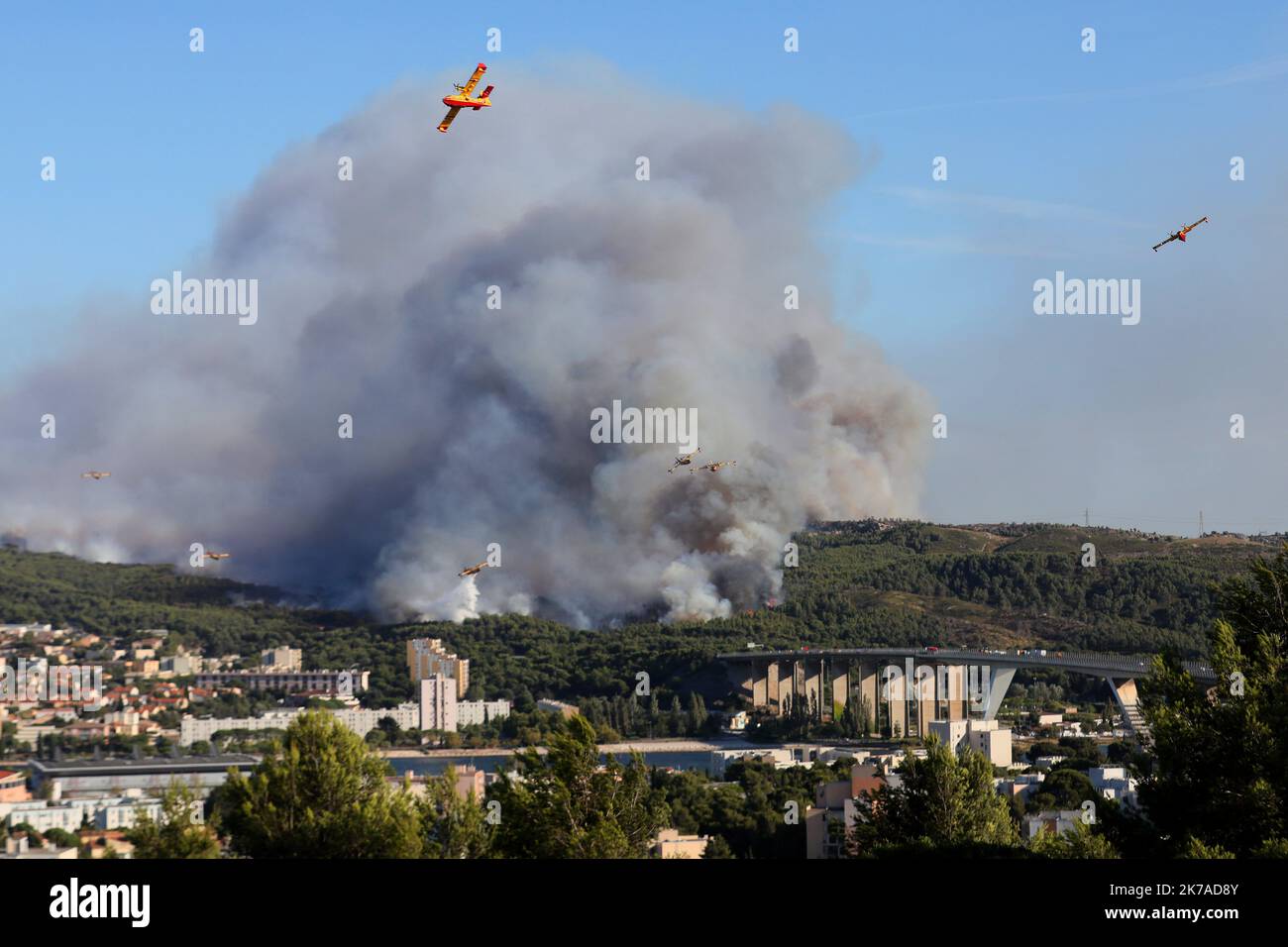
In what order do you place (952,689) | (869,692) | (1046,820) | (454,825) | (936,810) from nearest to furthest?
(454,825), (936,810), (1046,820), (952,689), (869,692)

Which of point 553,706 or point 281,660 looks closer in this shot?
point 553,706

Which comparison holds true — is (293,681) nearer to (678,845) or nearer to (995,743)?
(995,743)

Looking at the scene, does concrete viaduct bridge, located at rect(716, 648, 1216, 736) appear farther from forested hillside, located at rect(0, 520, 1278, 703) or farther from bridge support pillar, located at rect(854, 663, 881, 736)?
forested hillside, located at rect(0, 520, 1278, 703)

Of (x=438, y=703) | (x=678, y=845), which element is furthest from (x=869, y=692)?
(x=678, y=845)

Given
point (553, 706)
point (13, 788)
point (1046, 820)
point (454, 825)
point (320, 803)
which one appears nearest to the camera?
point (320, 803)

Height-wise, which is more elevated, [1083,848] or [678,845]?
[1083,848]

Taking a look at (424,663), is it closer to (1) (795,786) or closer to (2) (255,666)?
(2) (255,666)

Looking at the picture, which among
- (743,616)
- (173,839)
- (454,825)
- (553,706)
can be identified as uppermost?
(743,616)
